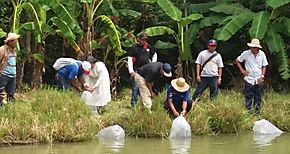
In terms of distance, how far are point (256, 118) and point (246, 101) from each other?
21.4 inches

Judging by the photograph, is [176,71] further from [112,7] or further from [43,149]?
[43,149]

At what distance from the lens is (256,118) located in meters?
13.1

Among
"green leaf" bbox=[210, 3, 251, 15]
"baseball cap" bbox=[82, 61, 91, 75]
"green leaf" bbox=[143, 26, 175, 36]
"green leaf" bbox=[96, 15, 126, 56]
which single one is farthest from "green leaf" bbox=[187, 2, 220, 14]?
"baseball cap" bbox=[82, 61, 91, 75]

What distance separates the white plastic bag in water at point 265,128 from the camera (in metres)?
12.4

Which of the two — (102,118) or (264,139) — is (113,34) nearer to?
(102,118)

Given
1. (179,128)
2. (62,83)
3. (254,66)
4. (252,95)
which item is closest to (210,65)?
(254,66)

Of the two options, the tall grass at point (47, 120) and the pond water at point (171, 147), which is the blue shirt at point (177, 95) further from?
the tall grass at point (47, 120)

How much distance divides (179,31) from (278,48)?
2659 millimetres

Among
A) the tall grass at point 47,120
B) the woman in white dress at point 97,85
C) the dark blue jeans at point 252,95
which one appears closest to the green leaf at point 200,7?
the dark blue jeans at point 252,95

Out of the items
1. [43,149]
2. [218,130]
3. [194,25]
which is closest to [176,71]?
[194,25]

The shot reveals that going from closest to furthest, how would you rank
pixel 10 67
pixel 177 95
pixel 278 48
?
pixel 177 95
pixel 10 67
pixel 278 48

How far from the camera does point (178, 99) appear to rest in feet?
39.3

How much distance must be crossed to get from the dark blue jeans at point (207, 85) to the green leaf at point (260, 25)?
2.15 metres

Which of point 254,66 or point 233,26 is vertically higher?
point 233,26
